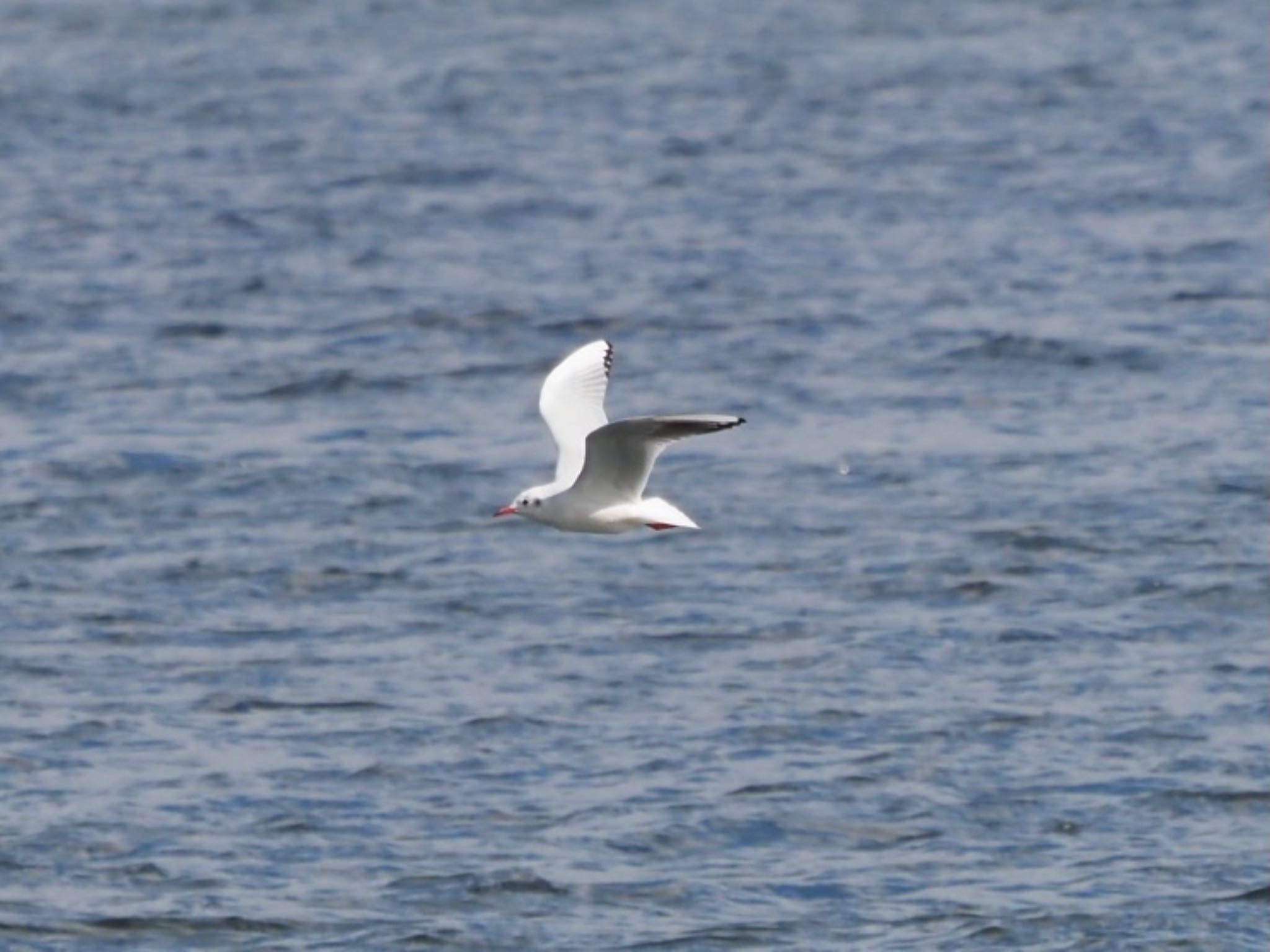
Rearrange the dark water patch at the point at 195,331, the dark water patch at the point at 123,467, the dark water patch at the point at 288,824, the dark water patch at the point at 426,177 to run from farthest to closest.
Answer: the dark water patch at the point at 426,177
the dark water patch at the point at 195,331
the dark water patch at the point at 123,467
the dark water patch at the point at 288,824

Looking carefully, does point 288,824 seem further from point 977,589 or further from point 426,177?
point 426,177

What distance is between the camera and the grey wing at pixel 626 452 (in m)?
10.0

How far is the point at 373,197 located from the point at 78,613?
13192 mm

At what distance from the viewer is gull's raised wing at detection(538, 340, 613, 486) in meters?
11.6

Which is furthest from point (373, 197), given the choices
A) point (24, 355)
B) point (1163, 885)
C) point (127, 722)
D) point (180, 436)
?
point (1163, 885)

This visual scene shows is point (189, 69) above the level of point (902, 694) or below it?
above

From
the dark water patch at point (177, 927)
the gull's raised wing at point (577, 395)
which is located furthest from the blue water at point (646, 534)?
the gull's raised wing at point (577, 395)

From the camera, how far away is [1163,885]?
13219 mm

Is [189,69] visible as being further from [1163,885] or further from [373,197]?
[1163,885]

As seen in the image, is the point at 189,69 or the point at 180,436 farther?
the point at 189,69

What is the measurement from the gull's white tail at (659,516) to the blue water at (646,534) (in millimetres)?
2821

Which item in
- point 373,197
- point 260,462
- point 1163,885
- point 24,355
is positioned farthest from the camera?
point 373,197

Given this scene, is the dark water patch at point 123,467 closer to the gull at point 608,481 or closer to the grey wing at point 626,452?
the gull at point 608,481

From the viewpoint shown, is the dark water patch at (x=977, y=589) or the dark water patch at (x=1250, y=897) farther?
the dark water patch at (x=977, y=589)
